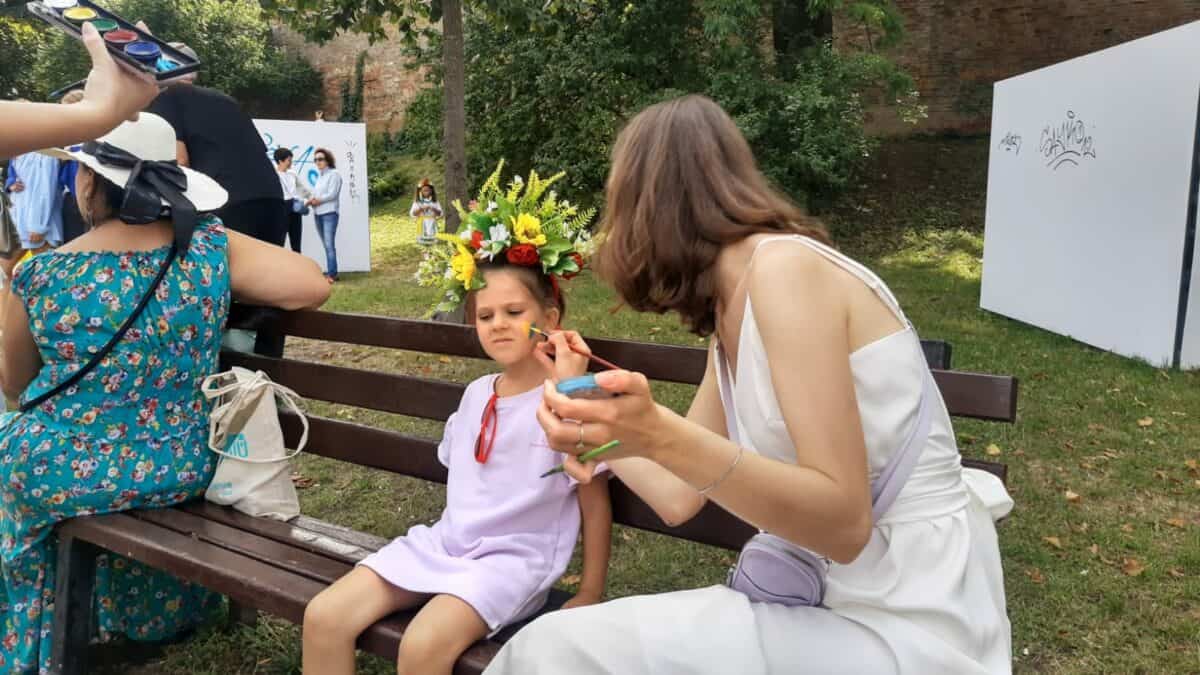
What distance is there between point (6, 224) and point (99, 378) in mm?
1296

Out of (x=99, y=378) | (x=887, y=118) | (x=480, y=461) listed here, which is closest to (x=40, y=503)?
(x=99, y=378)

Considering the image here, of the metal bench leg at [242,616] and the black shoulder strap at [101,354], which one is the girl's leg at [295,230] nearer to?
the metal bench leg at [242,616]

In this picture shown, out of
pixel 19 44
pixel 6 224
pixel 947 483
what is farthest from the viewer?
pixel 19 44

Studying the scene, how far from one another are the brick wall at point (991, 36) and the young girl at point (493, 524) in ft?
51.1

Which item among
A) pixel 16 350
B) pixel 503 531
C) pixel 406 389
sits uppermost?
pixel 16 350

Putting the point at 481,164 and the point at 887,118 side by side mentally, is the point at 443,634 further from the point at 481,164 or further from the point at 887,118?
the point at 887,118

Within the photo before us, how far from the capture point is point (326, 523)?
9.22 feet

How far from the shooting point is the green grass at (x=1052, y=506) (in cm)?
304

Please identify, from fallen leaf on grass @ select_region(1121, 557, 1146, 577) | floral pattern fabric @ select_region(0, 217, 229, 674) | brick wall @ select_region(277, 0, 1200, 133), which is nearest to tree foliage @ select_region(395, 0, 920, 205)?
brick wall @ select_region(277, 0, 1200, 133)

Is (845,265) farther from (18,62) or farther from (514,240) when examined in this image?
(18,62)

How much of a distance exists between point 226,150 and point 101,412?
5.48ft

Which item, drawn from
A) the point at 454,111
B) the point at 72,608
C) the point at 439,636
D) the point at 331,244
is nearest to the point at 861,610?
the point at 439,636

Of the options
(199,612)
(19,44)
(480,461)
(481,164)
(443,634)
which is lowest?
(199,612)

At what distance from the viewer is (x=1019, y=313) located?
28.3 ft
